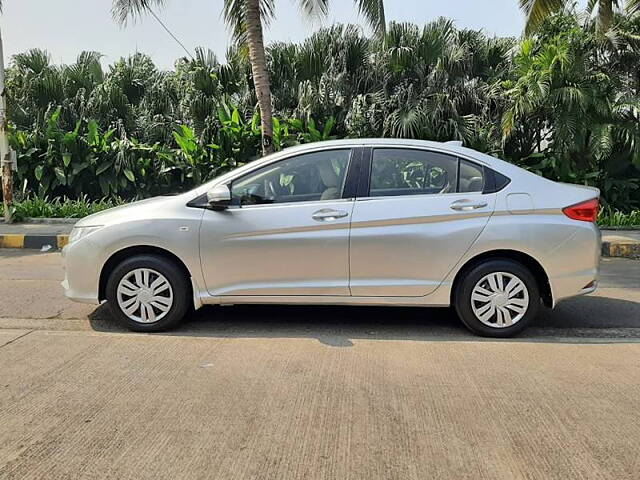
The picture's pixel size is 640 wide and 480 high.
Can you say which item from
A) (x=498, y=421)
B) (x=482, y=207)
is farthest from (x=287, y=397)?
(x=482, y=207)

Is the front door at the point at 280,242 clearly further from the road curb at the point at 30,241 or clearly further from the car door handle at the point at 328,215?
the road curb at the point at 30,241

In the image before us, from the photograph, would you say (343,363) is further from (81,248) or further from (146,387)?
(81,248)

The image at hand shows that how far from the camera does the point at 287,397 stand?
12.0ft

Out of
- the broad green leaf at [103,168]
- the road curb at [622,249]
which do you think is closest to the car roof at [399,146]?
the road curb at [622,249]

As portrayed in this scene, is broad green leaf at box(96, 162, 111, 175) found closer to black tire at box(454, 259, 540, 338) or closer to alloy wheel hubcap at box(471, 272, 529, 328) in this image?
black tire at box(454, 259, 540, 338)

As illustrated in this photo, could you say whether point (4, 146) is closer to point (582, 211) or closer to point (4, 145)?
point (4, 145)

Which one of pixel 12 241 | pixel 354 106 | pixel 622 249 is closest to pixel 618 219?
pixel 622 249

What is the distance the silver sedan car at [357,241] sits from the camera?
4.73 meters

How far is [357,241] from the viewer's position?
15.6 feet

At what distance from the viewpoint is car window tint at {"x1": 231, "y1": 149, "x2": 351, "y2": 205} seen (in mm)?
4906

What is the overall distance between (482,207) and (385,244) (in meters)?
0.82

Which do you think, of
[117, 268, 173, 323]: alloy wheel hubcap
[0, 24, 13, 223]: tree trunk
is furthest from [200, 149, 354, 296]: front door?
[0, 24, 13, 223]: tree trunk

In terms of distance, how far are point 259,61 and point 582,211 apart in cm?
690

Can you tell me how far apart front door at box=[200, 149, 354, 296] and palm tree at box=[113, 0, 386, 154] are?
5665mm
